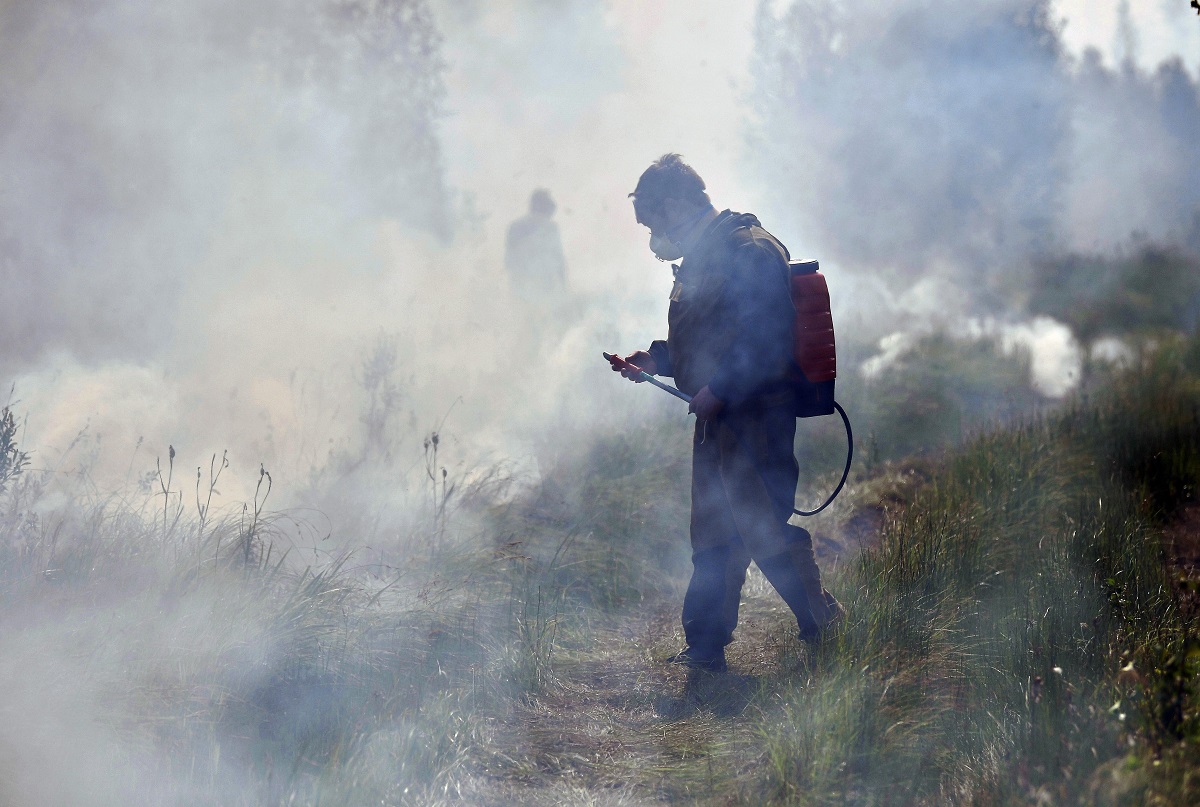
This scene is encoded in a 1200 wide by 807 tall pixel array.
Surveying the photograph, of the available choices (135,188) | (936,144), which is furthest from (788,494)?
(936,144)

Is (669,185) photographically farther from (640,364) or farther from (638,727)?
(638,727)

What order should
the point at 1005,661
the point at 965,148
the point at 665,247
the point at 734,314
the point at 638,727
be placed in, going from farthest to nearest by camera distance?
the point at 965,148 < the point at 665,247 < the point at 734,314 < the point at 638,727 < the point at 1005,661

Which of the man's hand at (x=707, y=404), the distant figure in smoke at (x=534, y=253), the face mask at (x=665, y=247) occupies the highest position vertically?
the distant figure in smoke at (x=534, y=253)

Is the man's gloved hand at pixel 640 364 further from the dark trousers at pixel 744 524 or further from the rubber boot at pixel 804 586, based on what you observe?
the rubber boot at pixel 804 586

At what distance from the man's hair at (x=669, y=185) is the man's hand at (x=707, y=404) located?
0.69 metres

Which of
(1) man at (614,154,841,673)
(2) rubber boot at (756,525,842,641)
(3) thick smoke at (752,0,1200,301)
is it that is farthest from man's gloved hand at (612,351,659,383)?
(3) thick smoke at (752,0,1200,301)

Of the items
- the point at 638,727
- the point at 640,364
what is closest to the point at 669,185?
the point at 640,364

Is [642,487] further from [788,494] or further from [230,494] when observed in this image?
[230,494]

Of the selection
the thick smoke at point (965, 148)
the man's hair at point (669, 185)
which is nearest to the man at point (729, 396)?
the man's hair at point (669, 185)

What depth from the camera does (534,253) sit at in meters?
8.49

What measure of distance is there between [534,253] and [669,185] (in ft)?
17.2

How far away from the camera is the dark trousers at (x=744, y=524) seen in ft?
10.7

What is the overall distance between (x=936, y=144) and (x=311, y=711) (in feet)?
40.5

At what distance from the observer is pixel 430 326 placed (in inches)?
299
